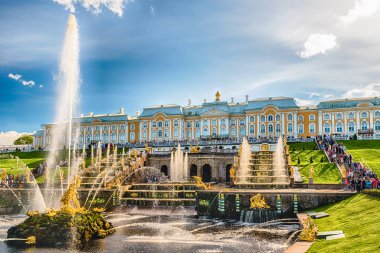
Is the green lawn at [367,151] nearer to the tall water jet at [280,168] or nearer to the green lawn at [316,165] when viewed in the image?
the green lawn at [316,165]

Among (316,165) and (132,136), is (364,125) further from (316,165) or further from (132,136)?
(132,136)

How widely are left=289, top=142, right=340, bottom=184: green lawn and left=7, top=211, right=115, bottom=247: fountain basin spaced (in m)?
21.3

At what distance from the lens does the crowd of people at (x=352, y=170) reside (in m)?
26.0

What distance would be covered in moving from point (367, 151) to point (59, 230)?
129ft

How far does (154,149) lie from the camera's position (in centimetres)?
6400

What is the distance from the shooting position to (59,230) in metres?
19.2

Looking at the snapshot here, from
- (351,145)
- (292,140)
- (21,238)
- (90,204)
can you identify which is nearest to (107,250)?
(21,238)

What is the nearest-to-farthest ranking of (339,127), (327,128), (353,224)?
(353,224)
(339,127)
(327,128)

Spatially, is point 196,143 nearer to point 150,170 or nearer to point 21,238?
point 150,170

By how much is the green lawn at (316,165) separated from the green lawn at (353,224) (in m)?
11.6

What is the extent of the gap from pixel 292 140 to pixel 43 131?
61.2 metres

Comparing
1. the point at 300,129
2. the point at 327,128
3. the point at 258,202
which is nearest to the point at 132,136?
the point at 300,129

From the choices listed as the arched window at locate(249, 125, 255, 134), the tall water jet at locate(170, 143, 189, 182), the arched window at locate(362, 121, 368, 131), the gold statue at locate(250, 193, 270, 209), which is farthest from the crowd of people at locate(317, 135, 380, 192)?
the arched window at locate(249, 125, 255, 134)

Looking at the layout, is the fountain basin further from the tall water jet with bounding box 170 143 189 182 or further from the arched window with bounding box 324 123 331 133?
the arched window with bounding box 324 123 331 133
